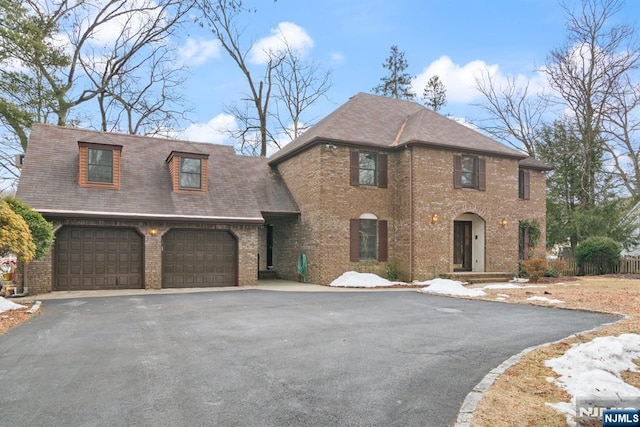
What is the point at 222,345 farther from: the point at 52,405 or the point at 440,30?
the point at 440,30

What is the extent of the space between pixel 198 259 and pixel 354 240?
21.0ft

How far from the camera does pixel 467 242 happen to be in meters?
20.6

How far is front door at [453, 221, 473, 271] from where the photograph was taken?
67.3 feet

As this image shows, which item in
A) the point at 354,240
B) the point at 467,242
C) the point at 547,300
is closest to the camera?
the point at 547,300

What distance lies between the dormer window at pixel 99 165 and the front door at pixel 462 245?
14990mm

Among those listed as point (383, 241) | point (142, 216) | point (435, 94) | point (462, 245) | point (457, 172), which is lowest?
point (462, 245)

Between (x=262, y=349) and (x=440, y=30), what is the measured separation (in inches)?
625

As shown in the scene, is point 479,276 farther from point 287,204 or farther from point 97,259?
point 97,259

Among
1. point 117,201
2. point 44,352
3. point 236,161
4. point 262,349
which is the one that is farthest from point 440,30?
point 44,352

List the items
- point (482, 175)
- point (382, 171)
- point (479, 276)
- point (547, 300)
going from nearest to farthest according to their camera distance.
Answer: point (547, 300) < point (479, 276) < point (382, 171) < point (482, 175)

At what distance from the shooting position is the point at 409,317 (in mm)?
9805

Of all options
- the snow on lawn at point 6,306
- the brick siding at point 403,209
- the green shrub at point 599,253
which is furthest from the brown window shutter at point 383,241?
the snow on lawn at point 6,306

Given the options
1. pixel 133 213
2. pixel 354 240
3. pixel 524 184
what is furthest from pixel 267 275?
pixel 524 184

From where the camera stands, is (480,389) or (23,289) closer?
(480,389)
